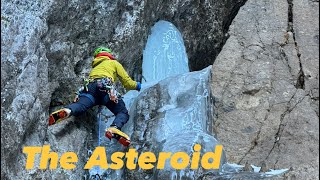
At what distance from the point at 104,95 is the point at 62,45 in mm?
Answer: 891

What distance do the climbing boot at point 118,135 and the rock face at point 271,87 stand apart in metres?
2.09

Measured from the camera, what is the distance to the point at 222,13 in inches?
434

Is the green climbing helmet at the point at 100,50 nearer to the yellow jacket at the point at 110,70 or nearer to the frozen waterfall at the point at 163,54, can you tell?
the yellow jacket at the point at 110,70

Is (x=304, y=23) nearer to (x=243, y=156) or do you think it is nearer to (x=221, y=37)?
(x=221, y=37)

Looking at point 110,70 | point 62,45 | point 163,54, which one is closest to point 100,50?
point 110,70

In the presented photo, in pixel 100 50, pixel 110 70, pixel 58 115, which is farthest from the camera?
pixel 100 50

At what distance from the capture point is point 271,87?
383 inches

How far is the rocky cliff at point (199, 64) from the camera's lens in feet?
22.5

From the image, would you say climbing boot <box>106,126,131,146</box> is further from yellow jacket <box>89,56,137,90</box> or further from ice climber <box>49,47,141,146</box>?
yellow jacket <box>89,56,137,90</box>

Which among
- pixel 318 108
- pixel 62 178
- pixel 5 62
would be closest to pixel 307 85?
pixel 318 108

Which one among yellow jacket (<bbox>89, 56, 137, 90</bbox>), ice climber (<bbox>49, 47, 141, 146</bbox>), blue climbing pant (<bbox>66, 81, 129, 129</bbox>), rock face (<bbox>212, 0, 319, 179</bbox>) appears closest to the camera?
ice climber (<bbox>49, 47, 141, 146</bbox>)

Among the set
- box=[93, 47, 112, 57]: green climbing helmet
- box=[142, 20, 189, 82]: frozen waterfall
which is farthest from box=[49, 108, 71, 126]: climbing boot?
box=[142, 20, 189, 82]: frozen waterfall

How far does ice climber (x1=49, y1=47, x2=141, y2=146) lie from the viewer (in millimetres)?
7473
